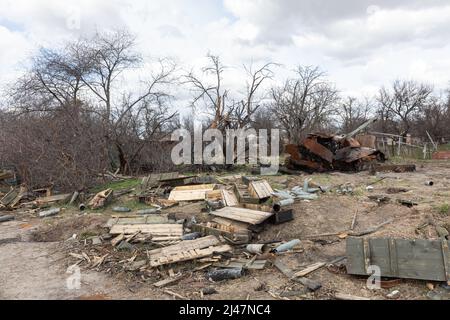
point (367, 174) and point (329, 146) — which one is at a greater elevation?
point (329, 146)

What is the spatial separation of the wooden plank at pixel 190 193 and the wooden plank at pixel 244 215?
1.96 metres

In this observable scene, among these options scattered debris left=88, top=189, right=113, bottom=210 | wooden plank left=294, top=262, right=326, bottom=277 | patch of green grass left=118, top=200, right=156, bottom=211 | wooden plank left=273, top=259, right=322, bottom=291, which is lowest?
wooden plank left=273, top=259, right=322, bottom=291

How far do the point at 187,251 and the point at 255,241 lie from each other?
4.34 feet

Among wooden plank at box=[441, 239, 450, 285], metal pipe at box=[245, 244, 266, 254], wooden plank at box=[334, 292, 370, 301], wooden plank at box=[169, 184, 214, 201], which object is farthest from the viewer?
wooden plank at box=[169, 184, 214, 201]

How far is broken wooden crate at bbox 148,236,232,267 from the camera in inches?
209

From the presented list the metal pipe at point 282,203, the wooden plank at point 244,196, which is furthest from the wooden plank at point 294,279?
the wooden plank at point 244,196

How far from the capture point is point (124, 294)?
451 cm

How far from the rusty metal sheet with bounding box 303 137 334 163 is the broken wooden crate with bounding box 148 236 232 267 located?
8737mm

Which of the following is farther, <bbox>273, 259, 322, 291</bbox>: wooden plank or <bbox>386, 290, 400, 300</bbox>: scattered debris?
<bbox>273, 259, 322, 291</bbox>: wooden plank

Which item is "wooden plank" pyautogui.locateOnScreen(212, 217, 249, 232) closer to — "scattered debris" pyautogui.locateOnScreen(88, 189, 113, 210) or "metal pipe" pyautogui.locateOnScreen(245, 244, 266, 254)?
"metal pipe" pyautogui.locateOnScreen(245, 244, 266, 254)

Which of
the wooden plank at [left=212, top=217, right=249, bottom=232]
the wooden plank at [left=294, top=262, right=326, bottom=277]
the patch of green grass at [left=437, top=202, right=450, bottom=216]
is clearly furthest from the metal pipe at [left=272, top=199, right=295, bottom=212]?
the patch of green grass at [left=437, top=202, right=450, bottom=216]

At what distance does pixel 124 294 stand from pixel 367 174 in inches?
425
